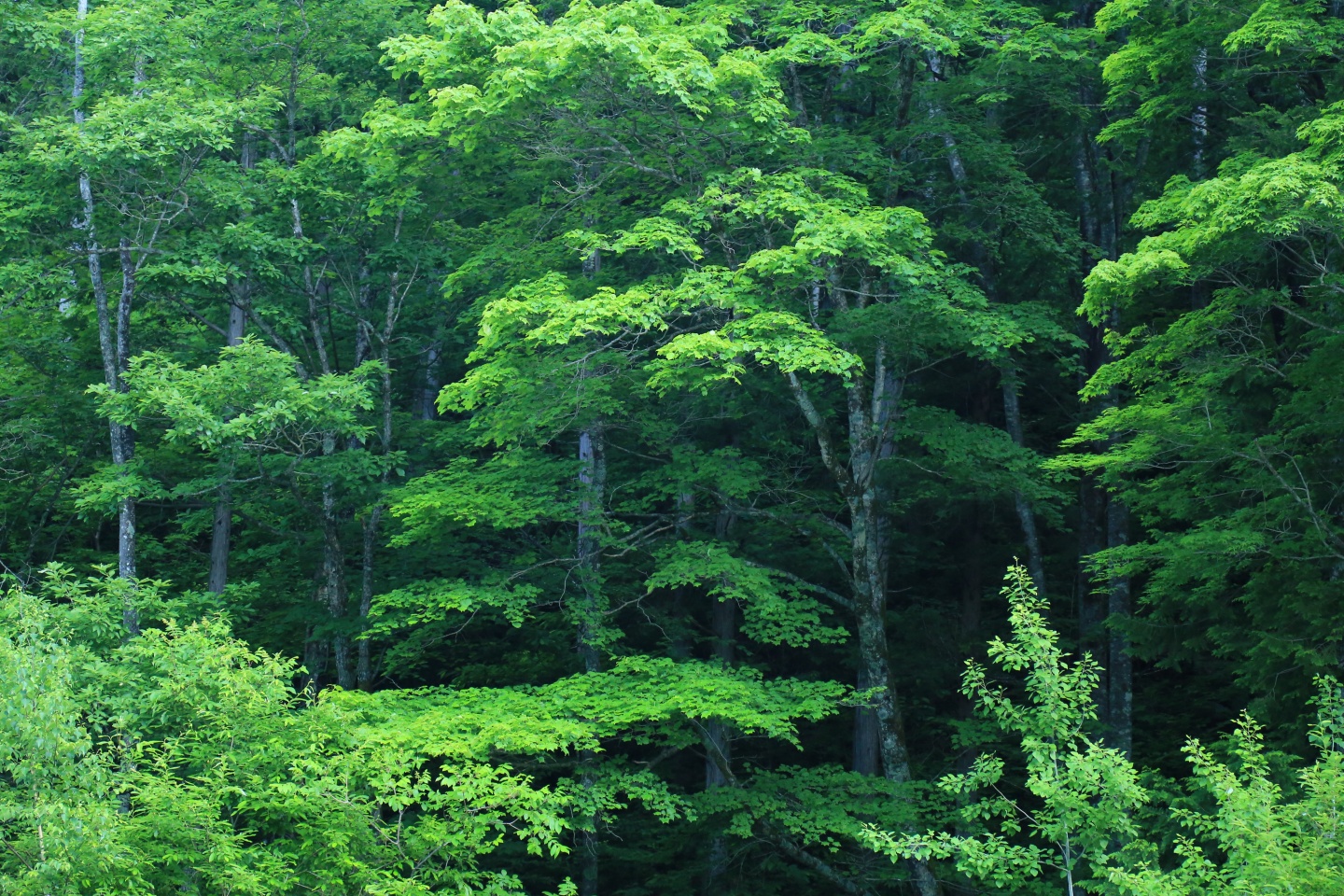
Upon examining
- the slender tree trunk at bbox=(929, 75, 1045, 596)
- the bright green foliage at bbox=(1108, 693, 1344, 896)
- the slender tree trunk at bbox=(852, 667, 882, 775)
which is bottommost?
the slender tree trunk at bbox=(852, 667, 882, 775)

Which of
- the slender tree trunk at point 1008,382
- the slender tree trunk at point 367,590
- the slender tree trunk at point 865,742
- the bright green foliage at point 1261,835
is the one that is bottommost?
the slender tree trunk at point 865,742

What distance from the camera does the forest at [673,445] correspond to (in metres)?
8.88

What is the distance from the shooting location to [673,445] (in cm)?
1420

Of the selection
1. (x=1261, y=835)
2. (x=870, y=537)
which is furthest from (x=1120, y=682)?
(x=1261, y=835)

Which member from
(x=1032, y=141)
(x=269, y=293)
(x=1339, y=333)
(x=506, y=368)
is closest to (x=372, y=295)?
(x=269, y=293)

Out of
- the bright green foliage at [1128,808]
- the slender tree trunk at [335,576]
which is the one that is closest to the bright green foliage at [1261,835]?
the bright green foliage at [1128,808]

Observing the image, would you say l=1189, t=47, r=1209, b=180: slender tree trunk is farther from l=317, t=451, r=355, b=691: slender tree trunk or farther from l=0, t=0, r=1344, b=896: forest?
l=317, t=451, r=355, b=691: slender tree trunk

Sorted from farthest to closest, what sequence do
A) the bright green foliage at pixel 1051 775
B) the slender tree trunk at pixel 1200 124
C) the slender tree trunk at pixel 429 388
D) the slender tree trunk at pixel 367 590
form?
1. the slender tree trunk at pixel 429 388
2. the slender tree trunk at pixel 367 590
3. the slender tree trunk at pixel 1200 124
4. the bright green foliage at pixel 1051 775

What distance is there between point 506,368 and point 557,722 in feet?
12.1

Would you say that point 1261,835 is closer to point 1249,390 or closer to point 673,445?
point 1249,390

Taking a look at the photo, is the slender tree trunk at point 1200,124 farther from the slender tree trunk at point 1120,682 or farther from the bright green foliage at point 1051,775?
the bright green foliage at point 1051,775

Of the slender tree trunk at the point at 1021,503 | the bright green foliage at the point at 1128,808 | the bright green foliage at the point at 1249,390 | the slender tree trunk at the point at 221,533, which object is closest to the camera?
the bright green foliage at the point at 1128,808

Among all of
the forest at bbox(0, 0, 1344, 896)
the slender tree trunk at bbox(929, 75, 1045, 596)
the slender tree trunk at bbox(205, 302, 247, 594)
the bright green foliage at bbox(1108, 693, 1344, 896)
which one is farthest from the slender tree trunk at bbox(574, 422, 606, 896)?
the bright green foliage at bbox(1108, 693, 1344, 896)

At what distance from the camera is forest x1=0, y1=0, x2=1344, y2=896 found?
8.88m
